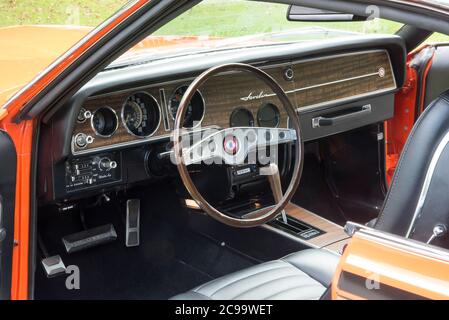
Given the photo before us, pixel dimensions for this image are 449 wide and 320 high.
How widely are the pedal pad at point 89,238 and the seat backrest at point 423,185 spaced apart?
1731 mm

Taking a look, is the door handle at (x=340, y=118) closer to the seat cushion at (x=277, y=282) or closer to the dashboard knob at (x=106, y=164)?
the seat cushion at (x=277, y=282)

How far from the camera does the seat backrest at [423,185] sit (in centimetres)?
158

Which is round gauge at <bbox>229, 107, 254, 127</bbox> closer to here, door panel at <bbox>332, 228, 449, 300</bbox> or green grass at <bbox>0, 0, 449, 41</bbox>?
green grass at <bbox>0, 0, 449, 41</bbox>

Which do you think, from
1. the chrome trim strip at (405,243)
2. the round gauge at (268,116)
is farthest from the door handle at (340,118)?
the chrome trim strip at (405,243)

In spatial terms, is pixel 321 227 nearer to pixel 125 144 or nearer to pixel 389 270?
pixel 125 144

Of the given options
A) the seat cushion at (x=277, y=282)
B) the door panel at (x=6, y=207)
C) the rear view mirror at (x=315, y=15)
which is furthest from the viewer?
the seat cushion at (x=277, y=282)

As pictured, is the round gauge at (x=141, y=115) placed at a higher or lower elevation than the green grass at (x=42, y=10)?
lower

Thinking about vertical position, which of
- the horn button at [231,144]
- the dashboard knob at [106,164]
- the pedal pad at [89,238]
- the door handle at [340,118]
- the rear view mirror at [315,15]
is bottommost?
the pedal pad at [89,238]

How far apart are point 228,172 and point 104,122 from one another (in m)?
0.60

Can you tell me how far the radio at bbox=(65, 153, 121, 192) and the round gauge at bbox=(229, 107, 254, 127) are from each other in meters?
0.57

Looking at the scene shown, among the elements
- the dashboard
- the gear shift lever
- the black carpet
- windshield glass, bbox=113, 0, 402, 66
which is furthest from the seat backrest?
the black carpet

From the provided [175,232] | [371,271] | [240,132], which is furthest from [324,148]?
[371,271]

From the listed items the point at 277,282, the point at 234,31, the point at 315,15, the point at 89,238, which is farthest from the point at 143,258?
the point at 315,15

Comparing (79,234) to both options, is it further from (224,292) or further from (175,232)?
(224,292)
